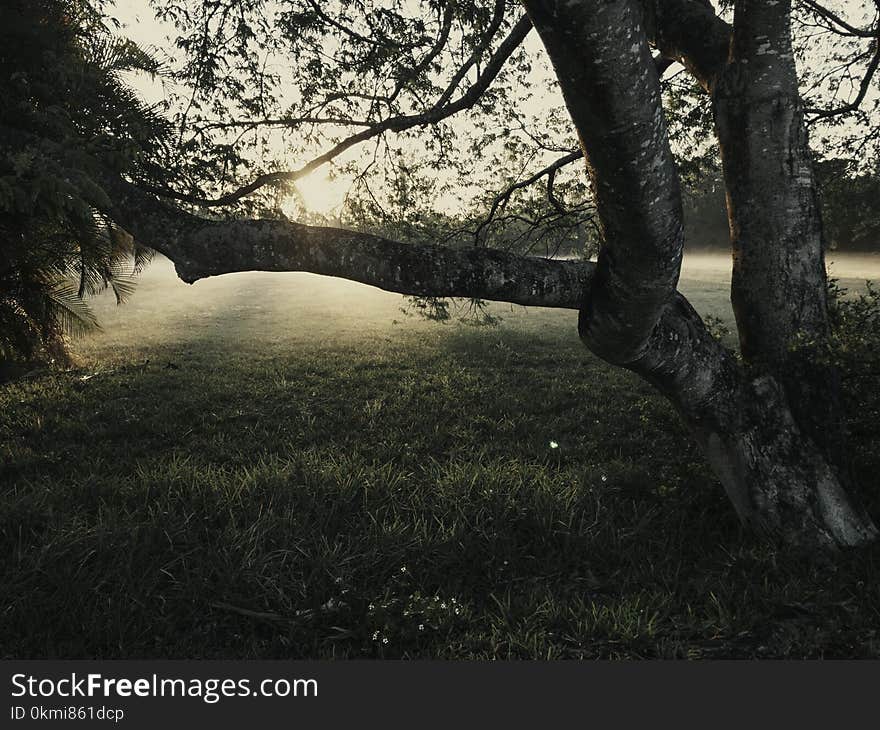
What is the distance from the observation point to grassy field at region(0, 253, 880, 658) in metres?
3.03

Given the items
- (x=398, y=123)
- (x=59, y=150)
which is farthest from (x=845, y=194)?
(x=59, y=150)

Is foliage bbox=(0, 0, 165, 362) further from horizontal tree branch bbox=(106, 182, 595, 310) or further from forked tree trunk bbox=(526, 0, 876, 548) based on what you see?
forked tree trunk bbox=(526, 0, 876, 548)

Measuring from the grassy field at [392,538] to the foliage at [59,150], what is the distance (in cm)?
186

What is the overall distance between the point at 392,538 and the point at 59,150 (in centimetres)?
346

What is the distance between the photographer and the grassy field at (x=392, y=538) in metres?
3.03

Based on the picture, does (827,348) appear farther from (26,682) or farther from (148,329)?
(148,329)

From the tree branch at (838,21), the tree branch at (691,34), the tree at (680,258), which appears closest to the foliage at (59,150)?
the tree at (680,258)

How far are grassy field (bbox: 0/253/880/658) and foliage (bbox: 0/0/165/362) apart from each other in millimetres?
1860

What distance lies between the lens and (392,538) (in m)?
3.96

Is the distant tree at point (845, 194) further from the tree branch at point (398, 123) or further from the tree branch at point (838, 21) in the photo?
the tree branch at point (398, 123)

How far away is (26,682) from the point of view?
105 inches

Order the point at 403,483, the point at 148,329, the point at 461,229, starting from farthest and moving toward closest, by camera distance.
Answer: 1. the point at 148,329
2. the point at 461,229
3. the point at 403,483

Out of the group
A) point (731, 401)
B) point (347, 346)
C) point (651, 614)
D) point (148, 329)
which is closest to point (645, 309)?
point (731, 401)

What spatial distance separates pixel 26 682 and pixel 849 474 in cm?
548
